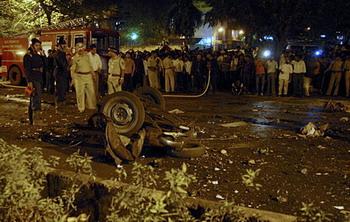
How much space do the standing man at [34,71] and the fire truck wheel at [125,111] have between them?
118 inches

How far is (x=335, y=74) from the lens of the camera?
57.1ft

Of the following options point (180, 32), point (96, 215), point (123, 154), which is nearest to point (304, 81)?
point (123, 154)

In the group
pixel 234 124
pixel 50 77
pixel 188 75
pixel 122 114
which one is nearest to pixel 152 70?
pixel 188 75

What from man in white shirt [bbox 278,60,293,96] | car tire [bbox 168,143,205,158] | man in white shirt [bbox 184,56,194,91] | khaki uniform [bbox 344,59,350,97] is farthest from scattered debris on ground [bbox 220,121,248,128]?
man in white shirt [bbox 184,56,194,91]

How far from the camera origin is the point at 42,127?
10.8 metres

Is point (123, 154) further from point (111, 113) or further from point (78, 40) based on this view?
point (78, 40)

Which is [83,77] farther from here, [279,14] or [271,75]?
[279,14]

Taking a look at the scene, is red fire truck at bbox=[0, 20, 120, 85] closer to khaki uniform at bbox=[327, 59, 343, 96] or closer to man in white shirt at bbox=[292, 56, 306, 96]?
man in white shirt at bbox=[292, 56, 306, 96]

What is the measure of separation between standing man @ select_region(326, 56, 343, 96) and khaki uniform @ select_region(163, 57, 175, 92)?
574 cm

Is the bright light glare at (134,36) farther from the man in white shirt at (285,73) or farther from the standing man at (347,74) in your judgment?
the standing man at (347,74)

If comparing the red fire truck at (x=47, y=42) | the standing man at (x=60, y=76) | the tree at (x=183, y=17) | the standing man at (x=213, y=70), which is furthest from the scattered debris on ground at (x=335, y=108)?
the tree at (x=183, y=17)

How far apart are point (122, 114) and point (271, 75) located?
10.5 meters

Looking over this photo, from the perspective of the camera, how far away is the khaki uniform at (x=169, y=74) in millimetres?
19453

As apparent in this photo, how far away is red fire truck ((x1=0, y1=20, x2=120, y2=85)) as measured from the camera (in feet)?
65.9
